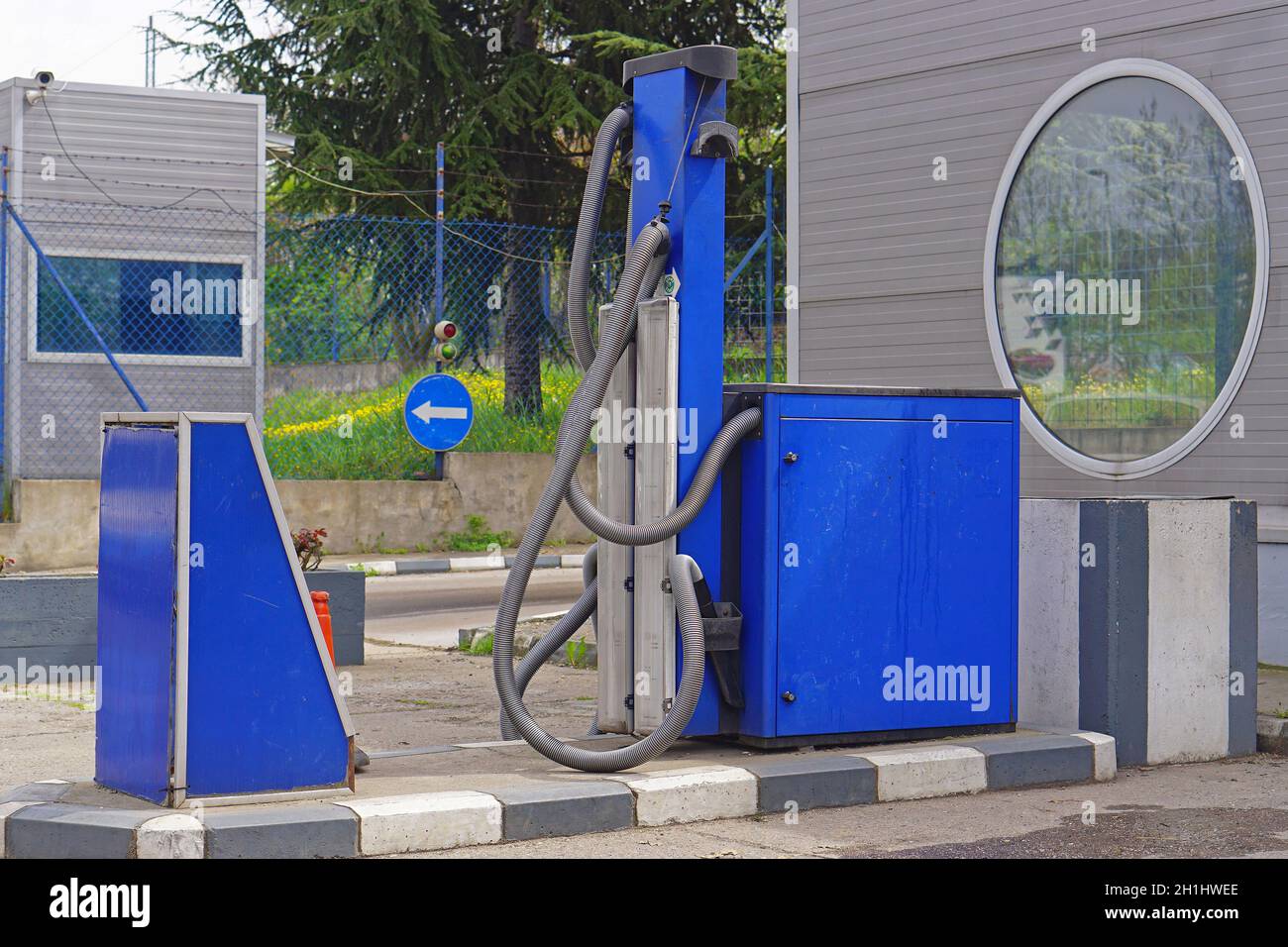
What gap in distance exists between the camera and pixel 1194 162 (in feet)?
32.3

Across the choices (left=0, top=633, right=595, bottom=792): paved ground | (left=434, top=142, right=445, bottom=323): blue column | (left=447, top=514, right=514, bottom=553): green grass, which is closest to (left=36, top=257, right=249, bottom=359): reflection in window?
(left=434, top=142, right=445, bottom=323): blue column

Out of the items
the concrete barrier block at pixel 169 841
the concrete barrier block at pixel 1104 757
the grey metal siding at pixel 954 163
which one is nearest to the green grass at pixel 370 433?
the grey metal siding at pixel 954 163

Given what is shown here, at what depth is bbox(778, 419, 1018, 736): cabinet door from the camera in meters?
6.39

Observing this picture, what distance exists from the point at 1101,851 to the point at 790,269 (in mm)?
7568

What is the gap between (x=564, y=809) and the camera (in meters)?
5.45

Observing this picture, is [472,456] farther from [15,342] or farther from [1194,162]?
[1194,162]

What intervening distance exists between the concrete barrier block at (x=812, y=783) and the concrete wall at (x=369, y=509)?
10.5m

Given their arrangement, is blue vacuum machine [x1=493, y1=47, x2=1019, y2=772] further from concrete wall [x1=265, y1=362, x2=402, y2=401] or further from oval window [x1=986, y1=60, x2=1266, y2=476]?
concrete wall [x1=265, y1=362, x2=402, y2=401]

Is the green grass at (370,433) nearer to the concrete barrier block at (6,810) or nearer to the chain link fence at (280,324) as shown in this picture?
the chain link fence at (280,324)

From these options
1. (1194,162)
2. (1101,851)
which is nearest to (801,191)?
(1194,162)

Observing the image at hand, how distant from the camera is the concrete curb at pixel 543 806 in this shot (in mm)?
4945

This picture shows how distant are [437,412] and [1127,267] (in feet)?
28.7

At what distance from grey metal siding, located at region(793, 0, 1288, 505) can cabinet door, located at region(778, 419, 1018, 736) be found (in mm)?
3306

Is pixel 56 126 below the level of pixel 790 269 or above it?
above
